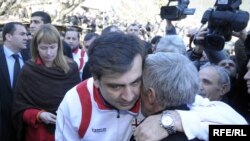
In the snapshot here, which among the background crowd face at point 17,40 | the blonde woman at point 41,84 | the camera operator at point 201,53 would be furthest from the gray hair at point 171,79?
the background crowd face at point 17,40

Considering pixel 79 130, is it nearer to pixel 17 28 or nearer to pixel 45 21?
pixel 17 28

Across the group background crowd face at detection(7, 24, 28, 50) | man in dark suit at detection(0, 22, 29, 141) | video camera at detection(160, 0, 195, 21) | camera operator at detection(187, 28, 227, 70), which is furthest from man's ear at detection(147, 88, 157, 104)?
background crowd face at detection(7, 24, 28, 50)

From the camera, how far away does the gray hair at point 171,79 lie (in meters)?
1.49

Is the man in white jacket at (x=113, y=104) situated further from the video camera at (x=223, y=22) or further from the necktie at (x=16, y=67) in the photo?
the necktie at (x=16, y=67)

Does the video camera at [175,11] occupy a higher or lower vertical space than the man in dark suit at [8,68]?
higher

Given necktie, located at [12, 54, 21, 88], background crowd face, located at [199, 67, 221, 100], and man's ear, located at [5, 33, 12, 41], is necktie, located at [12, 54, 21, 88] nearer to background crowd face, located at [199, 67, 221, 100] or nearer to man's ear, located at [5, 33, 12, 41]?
man's ear, located at [5, 33, 12, 41]

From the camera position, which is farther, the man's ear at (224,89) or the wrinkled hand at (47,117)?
the wrinkled hand at (47,117)

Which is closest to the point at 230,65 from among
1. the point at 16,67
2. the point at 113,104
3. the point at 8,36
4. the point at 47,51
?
the point at 47,51

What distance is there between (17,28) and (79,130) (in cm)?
250

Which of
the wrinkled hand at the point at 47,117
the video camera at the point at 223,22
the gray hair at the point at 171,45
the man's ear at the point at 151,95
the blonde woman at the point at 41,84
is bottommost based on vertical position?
the wrinkled hand at the point at 47,117

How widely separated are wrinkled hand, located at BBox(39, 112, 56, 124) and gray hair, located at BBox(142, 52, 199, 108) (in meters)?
1.51

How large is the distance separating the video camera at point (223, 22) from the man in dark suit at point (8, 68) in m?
1.90

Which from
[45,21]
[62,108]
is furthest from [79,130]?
[45,21]

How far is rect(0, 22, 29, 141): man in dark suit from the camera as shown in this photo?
3.57 m
